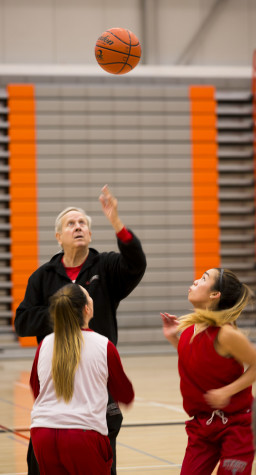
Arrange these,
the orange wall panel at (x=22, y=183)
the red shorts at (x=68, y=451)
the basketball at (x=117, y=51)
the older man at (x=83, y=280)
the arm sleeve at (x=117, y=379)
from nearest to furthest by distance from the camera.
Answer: the red shorts at (x=68, y=451) → the arm sleeve at (x=117, y=379) → the older man at (x=83, y=280) → the basketball at (x=117, y=51) → the orange wall panel at (x=22, y=183)

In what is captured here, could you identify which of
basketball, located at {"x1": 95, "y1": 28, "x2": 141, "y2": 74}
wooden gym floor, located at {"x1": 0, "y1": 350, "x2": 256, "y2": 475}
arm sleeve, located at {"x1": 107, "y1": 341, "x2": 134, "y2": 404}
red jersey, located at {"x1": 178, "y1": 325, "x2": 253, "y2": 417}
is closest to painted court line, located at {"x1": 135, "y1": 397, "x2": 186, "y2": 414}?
wooden gym floor, located at {"x1": 0, "y1": 350, "x2": 256, "y2": 475}

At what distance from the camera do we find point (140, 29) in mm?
14797

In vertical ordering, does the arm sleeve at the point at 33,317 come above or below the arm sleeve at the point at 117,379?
above

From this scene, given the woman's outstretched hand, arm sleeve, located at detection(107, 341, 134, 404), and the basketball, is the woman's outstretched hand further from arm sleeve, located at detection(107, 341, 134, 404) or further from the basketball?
the basketball

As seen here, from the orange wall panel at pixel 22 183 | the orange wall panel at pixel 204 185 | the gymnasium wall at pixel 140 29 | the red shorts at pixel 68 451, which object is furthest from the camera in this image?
the orange wall panel at pixel 204 185

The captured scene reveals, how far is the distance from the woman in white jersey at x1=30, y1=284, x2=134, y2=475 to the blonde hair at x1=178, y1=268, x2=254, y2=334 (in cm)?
47

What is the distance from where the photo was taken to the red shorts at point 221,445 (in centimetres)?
334

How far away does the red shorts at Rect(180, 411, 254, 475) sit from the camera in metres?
3.34

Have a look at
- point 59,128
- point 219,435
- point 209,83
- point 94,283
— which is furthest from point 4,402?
point 209,83

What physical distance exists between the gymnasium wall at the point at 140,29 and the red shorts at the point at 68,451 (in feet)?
39.6

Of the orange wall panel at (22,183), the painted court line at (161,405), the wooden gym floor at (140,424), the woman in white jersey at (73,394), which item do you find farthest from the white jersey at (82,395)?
the orange wall panel at (22,183)

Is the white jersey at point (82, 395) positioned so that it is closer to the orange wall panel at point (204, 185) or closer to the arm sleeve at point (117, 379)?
the arm sleeve at point (117, 379)

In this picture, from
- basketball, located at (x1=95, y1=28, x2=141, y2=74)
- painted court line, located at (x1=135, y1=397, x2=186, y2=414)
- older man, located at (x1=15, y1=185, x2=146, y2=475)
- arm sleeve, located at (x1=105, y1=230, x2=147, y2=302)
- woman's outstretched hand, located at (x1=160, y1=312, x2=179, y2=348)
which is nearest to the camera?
woman's outstretched hand, located at (x1=160, y1=312, x2=179, y2=348)

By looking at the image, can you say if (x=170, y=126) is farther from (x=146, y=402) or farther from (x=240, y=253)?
(x=146, y=402)
